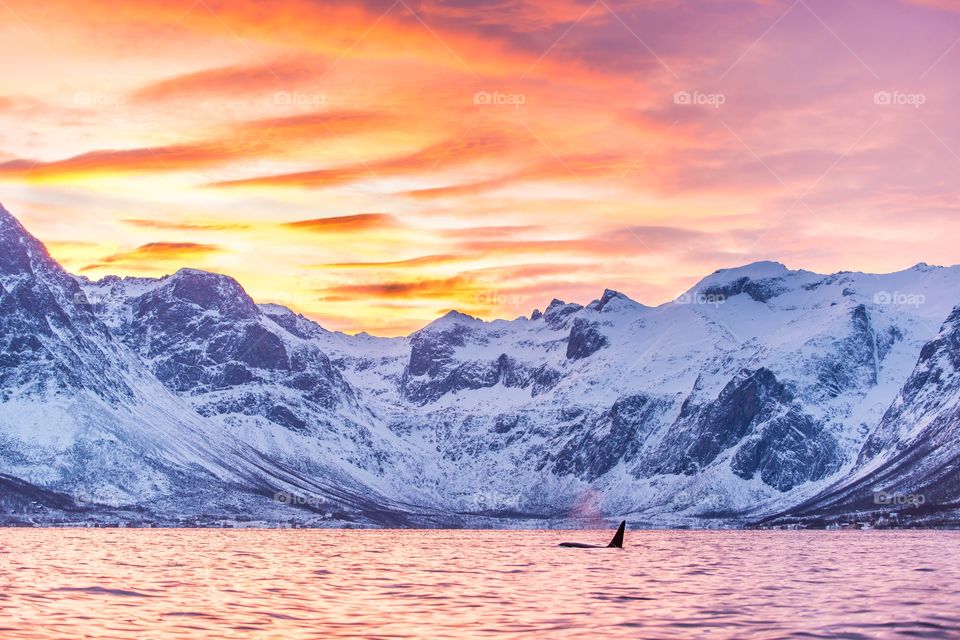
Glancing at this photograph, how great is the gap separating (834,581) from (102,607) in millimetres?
67990

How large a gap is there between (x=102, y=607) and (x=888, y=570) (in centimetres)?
9000

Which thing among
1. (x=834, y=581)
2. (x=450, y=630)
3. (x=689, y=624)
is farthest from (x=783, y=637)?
(x=834, y=581)

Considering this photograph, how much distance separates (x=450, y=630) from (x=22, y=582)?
168 ft

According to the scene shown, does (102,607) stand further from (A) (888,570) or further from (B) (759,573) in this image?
(A) (888,570)

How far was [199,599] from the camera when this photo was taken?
306ft

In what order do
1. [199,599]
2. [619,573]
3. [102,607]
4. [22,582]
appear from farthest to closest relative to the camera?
[619,573] → [22,582] → [199,599] → [102,607]

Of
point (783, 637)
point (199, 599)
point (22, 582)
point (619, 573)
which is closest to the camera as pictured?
point (783, 637)

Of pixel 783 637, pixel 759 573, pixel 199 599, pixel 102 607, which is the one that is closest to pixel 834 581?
pixel 759 573

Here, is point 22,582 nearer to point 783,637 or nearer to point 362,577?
point 362,577

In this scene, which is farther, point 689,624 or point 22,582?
point 22,582

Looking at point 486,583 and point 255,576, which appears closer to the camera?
point 486,583

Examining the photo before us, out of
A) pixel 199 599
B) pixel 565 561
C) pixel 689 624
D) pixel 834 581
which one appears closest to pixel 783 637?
pixel 689 624

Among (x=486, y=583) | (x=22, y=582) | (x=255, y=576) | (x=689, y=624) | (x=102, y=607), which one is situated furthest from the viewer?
(x=255, y=576)

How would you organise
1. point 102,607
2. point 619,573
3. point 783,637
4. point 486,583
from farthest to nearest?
point 619,573, point 486,583, point 102,607, point 783,637
